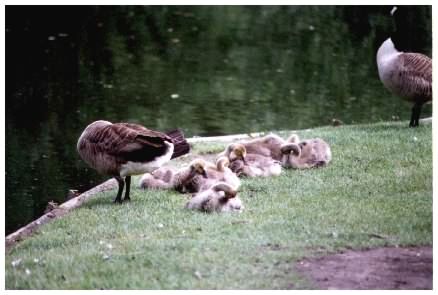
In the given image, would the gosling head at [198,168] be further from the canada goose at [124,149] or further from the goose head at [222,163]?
the canada goose at [124,149]

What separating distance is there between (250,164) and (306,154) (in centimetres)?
70

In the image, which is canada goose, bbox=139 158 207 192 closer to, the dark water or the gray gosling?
the gray gosling

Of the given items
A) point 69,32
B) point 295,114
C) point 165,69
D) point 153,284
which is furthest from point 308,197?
point 69,32

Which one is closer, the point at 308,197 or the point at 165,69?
the point at 308,197

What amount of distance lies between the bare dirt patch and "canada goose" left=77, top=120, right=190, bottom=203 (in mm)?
2164

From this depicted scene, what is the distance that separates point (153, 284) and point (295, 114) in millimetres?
9398

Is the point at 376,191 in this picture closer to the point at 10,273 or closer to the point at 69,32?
the point at 10,273

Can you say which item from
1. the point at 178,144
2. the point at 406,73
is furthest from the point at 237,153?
the point at 406,73

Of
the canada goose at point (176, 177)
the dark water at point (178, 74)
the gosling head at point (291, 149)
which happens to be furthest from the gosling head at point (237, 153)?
the dark water at point (178, 74)

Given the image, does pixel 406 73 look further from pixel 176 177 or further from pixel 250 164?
pixel 176 177

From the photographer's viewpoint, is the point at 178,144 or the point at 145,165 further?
the point at 178,144

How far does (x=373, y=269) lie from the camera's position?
751 cm

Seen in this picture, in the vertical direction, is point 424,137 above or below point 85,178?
above

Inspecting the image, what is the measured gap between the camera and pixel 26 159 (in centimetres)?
1332
